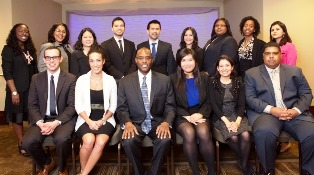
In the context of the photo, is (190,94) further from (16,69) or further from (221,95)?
(16,69)

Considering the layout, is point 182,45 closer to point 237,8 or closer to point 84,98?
point 84,98

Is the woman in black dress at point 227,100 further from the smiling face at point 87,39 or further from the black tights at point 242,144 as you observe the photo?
the smiling face at point 87,39

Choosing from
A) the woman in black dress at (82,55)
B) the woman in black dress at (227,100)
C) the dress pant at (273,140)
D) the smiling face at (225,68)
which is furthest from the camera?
the woman in black dress at (82,55)

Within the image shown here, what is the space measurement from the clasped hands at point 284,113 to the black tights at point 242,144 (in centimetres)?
36

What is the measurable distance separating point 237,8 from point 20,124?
5.22 m

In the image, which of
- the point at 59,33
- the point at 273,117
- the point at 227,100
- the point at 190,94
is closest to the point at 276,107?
the point at 273,117

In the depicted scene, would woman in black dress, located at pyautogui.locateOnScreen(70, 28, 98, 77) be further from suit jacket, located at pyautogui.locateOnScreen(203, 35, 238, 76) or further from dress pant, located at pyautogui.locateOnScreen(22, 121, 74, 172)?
suit jacket, located at pyautogui.locateOnScreen(203, 35, 238, 76)

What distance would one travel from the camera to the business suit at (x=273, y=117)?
10.4 feet

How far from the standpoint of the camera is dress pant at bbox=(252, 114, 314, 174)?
10.3ft

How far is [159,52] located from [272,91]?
1.45 meters

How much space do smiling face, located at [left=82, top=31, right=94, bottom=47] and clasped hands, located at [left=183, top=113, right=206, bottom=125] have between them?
1509mm

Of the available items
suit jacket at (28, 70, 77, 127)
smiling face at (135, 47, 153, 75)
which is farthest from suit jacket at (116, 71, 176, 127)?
suit jacket at (28, 70, 77, 127)

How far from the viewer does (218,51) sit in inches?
167

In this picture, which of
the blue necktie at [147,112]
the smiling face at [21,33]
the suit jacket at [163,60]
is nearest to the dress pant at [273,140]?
the blue necktie at [147,112]
